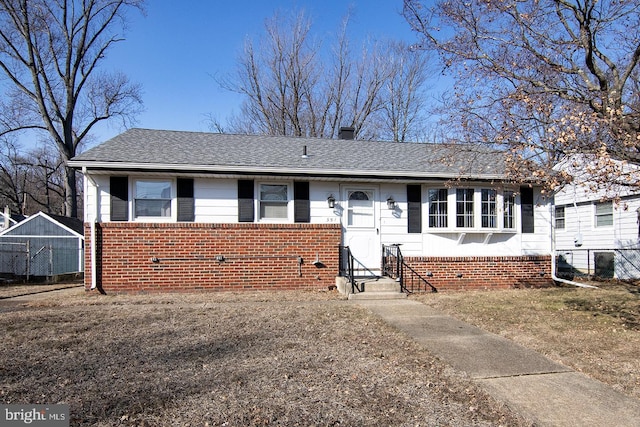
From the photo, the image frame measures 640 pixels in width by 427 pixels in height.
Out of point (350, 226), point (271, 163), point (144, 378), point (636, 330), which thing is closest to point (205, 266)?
point (271, 163)

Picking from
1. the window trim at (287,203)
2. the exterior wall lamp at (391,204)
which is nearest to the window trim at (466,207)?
the exterior wall lamp at (391,204)

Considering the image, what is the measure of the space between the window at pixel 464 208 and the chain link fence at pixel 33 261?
13.2 meters

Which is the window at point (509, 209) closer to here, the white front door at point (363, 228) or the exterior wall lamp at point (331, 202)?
the white front door at point (363, 228)

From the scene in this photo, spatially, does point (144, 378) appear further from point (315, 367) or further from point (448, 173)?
point (448, 173)

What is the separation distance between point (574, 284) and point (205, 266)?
910cm

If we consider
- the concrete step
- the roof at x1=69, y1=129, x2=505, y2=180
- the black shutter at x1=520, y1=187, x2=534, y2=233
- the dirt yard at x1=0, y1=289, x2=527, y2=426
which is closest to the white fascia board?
the roof at x1=69, y1=129, x2=505, y2=180

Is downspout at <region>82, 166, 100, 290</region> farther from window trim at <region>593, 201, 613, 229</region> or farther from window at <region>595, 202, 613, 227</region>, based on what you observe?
window at <region>595, 202, 613, 227</region>

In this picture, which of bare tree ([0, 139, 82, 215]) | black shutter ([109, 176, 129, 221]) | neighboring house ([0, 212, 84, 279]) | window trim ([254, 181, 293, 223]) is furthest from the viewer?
bare tree ([0, 139, 82, 215])

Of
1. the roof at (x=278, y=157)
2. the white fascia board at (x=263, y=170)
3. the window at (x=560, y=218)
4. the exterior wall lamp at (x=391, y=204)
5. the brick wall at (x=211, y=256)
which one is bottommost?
the brick wall at (x=211, y=256)

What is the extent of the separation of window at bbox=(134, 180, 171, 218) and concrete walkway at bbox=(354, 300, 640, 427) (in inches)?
241

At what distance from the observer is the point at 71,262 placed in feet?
52.7

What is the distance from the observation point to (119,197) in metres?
9.48

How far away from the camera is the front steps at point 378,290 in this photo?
28.5ft

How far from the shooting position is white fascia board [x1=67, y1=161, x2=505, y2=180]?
909 centimetres
